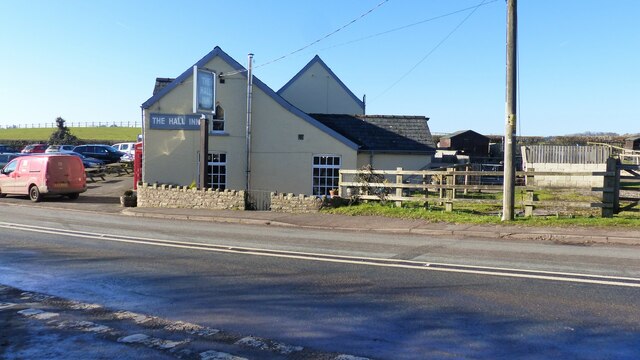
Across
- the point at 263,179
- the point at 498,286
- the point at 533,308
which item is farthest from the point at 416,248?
the point at 263,179

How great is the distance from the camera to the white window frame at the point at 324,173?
2457 cm

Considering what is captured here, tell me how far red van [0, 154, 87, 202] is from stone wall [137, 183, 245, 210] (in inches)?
178

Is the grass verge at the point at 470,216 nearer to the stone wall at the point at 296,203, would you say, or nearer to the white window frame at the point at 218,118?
the stone wall at the point at 296,203

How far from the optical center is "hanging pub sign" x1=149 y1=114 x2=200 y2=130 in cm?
2388

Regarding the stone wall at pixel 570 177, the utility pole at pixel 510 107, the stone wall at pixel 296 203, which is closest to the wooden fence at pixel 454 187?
the utility pole at pixel 510 107

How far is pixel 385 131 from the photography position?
86.3 ft

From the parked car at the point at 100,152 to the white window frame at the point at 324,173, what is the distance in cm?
2520

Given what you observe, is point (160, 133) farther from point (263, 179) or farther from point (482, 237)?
point (482, 237)

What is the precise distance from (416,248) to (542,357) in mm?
6123

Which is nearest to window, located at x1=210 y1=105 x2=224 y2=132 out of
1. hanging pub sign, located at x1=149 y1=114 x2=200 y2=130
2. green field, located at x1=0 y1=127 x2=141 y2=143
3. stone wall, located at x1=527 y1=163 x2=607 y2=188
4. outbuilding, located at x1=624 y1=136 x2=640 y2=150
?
hanging pub sign, located at x1=149 y1=114 x2=200 y2=130

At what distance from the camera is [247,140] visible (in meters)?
24.2

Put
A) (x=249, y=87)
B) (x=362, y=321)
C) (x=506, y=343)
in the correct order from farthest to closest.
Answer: (x=249, y=87) < (x=362, y=321) < (x=506, y=343)

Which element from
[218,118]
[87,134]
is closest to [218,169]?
[218,118]

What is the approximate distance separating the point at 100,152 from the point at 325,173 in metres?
26.1
